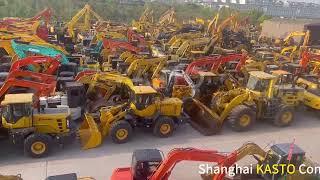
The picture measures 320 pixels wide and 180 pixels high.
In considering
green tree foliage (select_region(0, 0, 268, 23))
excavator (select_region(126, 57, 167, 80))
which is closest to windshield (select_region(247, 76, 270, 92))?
excavator (select_region(126, 57, 167, 80))

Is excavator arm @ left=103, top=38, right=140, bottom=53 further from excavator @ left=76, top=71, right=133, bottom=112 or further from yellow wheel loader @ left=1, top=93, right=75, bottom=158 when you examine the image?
yellow wheel loader @ left=1, top=93, right=75, bottom=158

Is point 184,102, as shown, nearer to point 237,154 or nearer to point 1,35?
point 237,154

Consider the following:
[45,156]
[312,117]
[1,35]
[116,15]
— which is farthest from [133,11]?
[45,156]

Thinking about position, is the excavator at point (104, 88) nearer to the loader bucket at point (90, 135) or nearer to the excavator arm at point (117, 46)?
the loader bucket at point (90, 135)

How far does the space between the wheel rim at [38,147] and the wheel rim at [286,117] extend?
905 cm

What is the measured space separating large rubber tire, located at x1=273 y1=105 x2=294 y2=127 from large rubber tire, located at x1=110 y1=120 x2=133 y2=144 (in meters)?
5.94

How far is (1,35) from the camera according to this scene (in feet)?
65.1

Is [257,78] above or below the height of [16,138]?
above

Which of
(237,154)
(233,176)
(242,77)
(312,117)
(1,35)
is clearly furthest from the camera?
(1,35)

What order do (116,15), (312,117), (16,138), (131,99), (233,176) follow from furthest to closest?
(116,15) < (312,117) < (131,99) < (16,138) < (233,176)

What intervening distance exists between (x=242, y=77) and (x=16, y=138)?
37.0ft

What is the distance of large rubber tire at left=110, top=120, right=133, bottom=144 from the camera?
1223 cm

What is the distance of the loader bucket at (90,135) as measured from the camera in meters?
12.0

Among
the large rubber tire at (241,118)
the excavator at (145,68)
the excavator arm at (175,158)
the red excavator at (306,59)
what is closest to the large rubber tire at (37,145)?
the excavator arm at (175,158)
